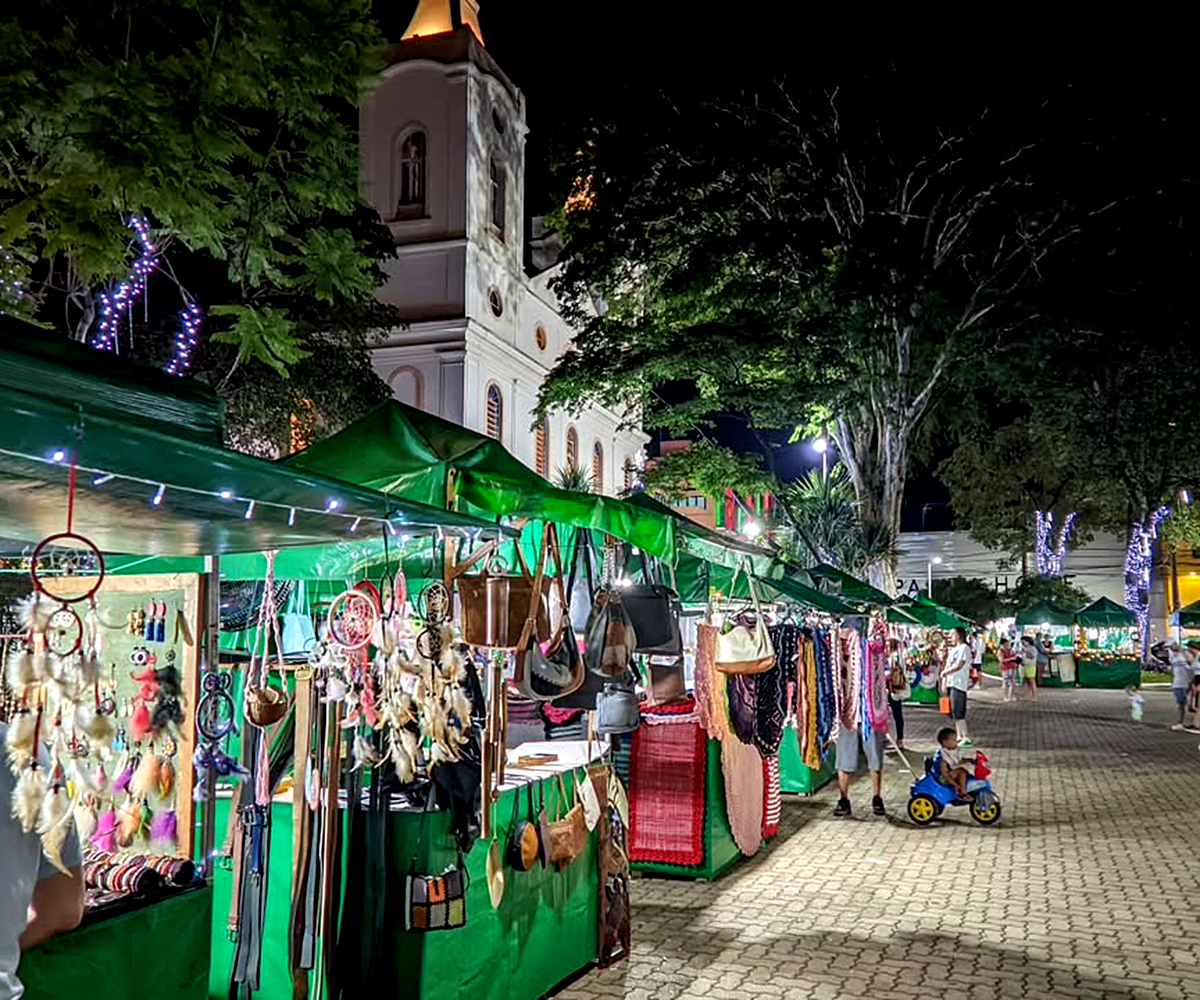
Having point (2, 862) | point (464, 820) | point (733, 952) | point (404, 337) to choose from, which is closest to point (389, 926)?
point (464, 820)

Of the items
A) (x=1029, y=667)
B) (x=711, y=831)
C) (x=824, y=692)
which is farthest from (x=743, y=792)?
(x=1029, y=667)

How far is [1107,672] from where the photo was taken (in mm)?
35438

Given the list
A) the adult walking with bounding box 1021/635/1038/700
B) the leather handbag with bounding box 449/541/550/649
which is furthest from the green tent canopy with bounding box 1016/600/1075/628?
the leather handbag with bounding box 449/541/550/649

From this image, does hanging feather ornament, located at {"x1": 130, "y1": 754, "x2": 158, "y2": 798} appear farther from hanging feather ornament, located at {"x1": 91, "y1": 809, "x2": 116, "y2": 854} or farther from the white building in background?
the white building in background

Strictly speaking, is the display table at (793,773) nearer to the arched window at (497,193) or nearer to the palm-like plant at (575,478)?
the palm-like plant at (575,478)

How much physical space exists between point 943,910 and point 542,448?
25.9 metres

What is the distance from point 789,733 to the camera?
1270cm

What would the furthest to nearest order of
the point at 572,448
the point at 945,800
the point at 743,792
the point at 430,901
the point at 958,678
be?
the point at 572,448, the point at 958,678, the point at 945,800, the point at 743,792, the point at 430,901

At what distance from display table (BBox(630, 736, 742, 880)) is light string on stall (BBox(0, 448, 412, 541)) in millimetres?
4913

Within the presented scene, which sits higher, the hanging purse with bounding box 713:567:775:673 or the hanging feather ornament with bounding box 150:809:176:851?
the hanging purse with bounding box 713:567:775:673

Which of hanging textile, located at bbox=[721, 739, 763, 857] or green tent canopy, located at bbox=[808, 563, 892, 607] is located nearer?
hanging textile, located at bbox=[721, 739, 763, 857]

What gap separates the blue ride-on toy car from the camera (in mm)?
11180

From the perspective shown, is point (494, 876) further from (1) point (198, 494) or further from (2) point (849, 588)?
(2) point (849, 588)

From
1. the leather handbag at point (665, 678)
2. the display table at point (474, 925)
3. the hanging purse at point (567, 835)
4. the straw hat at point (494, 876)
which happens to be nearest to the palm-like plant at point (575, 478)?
the leather handbag at point (665, 678)
